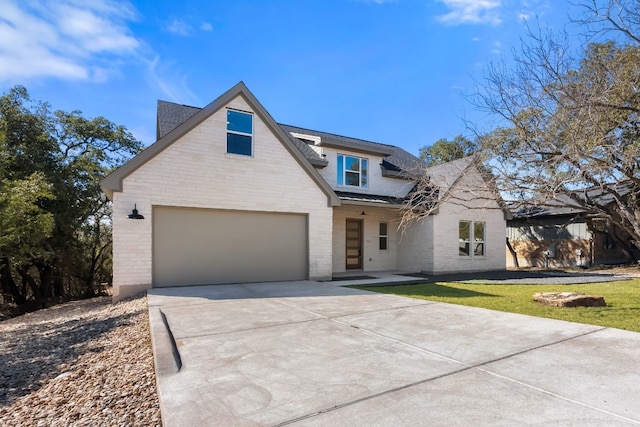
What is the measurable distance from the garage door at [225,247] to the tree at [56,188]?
18.2 feet

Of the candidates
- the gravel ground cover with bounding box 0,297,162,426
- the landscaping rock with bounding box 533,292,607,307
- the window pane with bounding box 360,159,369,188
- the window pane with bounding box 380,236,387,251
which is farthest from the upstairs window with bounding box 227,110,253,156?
the landscaping rock with bounding box 533,292,607,307

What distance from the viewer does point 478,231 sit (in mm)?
16500

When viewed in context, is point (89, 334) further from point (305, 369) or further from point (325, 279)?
point (325, 279)

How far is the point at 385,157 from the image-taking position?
17094 mm

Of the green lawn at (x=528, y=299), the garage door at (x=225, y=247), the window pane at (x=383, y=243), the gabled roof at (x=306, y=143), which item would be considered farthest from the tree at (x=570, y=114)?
the window pane at (x=383, y=243)

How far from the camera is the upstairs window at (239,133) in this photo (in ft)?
36.3

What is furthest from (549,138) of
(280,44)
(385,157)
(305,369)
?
(385,157)

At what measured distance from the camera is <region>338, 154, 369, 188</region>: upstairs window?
15.1 metres

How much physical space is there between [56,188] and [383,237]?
14.6 m

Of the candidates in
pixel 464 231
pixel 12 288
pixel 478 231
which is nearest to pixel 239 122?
pixel 464 231

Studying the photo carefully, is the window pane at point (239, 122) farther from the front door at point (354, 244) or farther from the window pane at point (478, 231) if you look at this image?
the window pane at point (478, 231)

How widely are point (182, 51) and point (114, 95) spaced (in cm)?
363

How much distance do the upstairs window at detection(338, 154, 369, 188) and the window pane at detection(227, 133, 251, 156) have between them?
4.96 m

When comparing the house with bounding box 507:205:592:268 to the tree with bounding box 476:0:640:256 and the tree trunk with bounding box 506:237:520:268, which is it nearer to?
the tree trunk with bounding box 506:237:520:268
